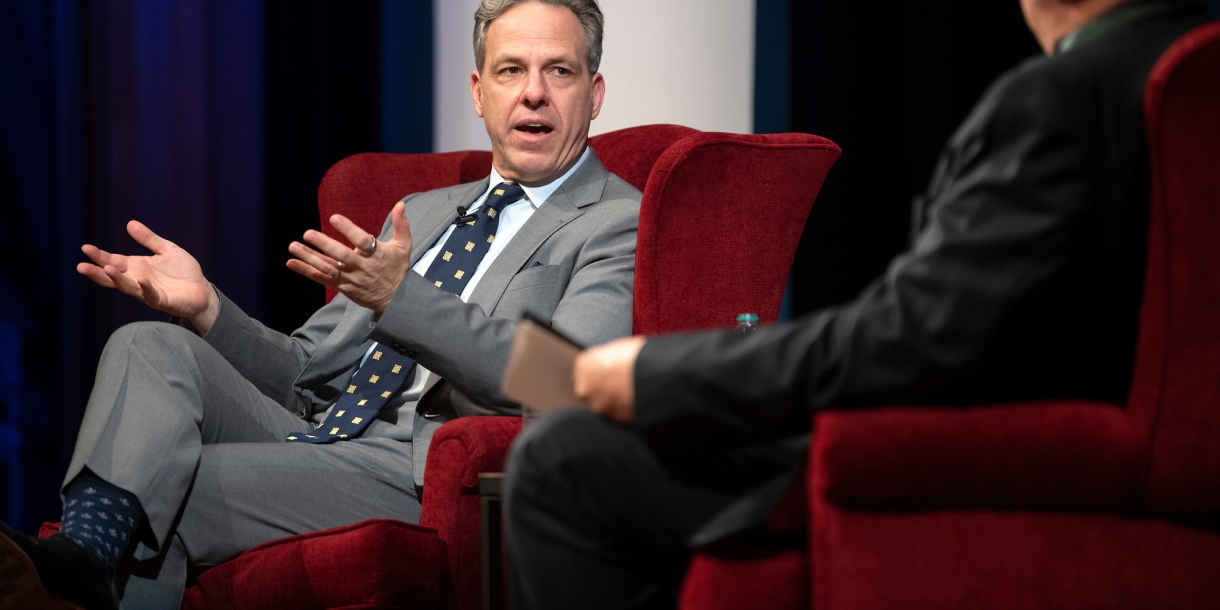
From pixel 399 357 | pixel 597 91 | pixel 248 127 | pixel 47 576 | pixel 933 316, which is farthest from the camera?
pixel 248 127

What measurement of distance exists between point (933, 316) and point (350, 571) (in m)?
0.88

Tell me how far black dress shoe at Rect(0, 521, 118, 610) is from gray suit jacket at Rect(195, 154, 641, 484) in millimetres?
469

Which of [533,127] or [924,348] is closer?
[924,348]

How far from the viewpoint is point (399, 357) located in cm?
182

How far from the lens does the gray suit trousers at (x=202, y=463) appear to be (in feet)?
4.77

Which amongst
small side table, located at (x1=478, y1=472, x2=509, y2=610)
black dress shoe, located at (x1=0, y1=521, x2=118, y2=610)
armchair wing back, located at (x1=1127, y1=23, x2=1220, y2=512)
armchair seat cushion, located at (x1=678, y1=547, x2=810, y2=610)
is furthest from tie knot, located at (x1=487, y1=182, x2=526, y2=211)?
armchair wing back, located at (x1=1127, y1=23, x2=1220, y2=512)

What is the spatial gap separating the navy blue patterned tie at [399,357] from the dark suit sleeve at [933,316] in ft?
2.90

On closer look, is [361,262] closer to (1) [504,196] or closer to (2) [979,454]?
(1) [504,196]

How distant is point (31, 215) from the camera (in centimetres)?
270

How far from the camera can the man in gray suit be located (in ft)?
4.72

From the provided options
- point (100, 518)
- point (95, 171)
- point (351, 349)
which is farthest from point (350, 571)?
point (95, 171)

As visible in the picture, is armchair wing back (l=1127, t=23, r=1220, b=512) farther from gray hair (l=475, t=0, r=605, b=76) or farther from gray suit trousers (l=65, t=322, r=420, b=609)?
gray hair (l=475, t=0, r=605, b=76)

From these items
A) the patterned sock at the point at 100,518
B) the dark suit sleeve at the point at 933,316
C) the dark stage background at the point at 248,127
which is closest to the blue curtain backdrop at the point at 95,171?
→ the dark stage background at the point at 248,127

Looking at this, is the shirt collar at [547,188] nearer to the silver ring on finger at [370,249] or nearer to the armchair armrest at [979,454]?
the silver ring on finger at [370,249]
